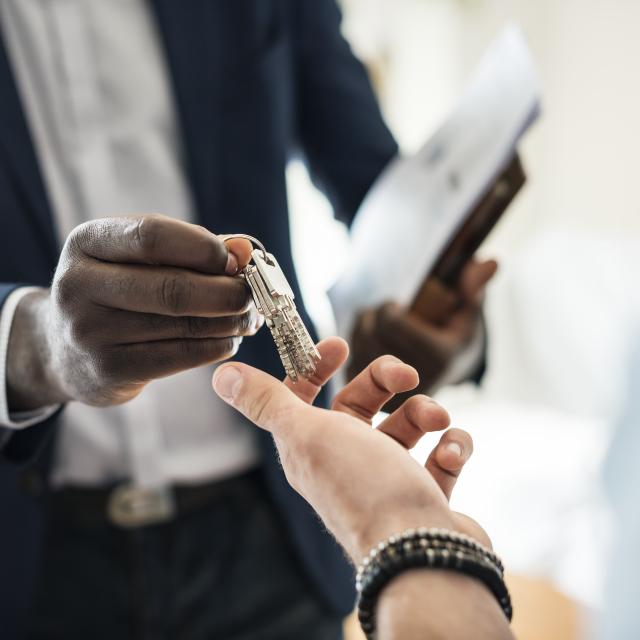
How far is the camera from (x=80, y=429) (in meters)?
0.58

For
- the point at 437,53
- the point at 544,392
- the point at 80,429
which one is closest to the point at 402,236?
the point at 80,429

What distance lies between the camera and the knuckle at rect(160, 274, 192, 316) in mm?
293

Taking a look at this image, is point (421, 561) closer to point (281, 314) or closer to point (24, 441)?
point (281, 314)

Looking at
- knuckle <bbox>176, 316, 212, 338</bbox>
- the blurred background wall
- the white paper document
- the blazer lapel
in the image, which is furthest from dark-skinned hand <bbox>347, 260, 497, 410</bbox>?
the blurred background wall

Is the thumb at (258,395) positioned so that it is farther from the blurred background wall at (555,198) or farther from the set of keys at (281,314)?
the blurred background wall at (555,198)

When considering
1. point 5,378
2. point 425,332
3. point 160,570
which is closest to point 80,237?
point 5,378

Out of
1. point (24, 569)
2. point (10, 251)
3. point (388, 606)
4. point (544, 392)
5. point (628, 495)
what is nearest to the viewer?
point (388, 606)

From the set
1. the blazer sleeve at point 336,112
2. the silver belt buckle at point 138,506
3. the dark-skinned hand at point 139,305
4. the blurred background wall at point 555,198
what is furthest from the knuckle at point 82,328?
the blurred background wall at point 555,198

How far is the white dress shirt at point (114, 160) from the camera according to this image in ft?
1.72

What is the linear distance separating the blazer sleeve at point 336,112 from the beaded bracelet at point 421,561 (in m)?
0.48

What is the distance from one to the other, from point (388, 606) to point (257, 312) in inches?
5.5

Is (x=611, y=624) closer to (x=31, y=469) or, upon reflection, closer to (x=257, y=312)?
(x=257, y=312)

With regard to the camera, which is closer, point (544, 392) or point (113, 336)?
point (113, 336)

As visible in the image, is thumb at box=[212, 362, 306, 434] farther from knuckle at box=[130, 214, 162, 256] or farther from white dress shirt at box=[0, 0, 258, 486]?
white dress shirt at box=[0, 0, 258, 486]
